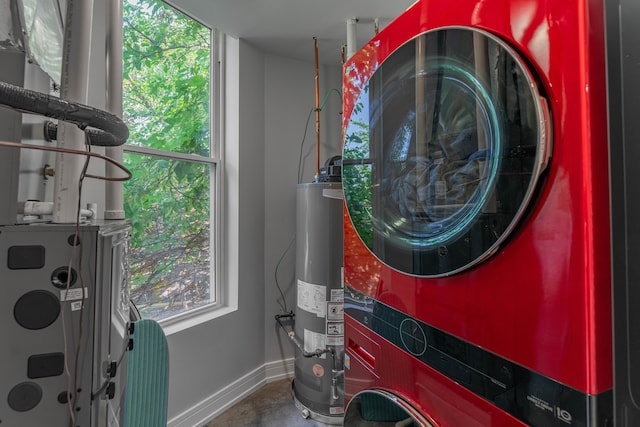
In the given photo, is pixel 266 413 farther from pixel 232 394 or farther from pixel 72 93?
pixel 72 93

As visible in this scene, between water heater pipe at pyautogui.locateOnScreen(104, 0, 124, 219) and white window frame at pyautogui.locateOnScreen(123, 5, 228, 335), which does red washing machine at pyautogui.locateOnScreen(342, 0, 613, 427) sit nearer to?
water heater pipe at pyautogui.locateOnScreen(104, 0, 124, 219)

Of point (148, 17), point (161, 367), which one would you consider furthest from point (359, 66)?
point (148, 17)

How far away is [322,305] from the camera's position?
1.72 m

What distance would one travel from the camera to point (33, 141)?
0.77 m

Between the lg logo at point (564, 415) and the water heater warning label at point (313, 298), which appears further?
the water heater warning label at point (313, 298)

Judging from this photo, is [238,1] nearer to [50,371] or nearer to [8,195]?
[8,195]

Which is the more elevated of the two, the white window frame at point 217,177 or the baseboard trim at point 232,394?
the white window frame at point 217,177

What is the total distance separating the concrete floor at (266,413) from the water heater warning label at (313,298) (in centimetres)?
64

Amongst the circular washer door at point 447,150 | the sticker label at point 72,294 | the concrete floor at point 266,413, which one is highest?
the circular washer door at point 447,150

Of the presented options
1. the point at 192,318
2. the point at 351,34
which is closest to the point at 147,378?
the point at 192,318

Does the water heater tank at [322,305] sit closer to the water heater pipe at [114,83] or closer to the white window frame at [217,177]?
the white window frame at [217,177]

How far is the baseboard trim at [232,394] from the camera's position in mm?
1653

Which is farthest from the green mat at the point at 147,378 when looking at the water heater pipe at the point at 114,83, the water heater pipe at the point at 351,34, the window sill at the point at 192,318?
the water heater pipe at the point at 351,34

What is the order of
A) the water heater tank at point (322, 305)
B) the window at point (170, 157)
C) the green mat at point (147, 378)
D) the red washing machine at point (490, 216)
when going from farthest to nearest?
1. the water heater tank at point (322, 305)
2. the window at point (170, 157)
3. the green mat at point (147, 378)
4. the red washing machine at point (490, 216)
